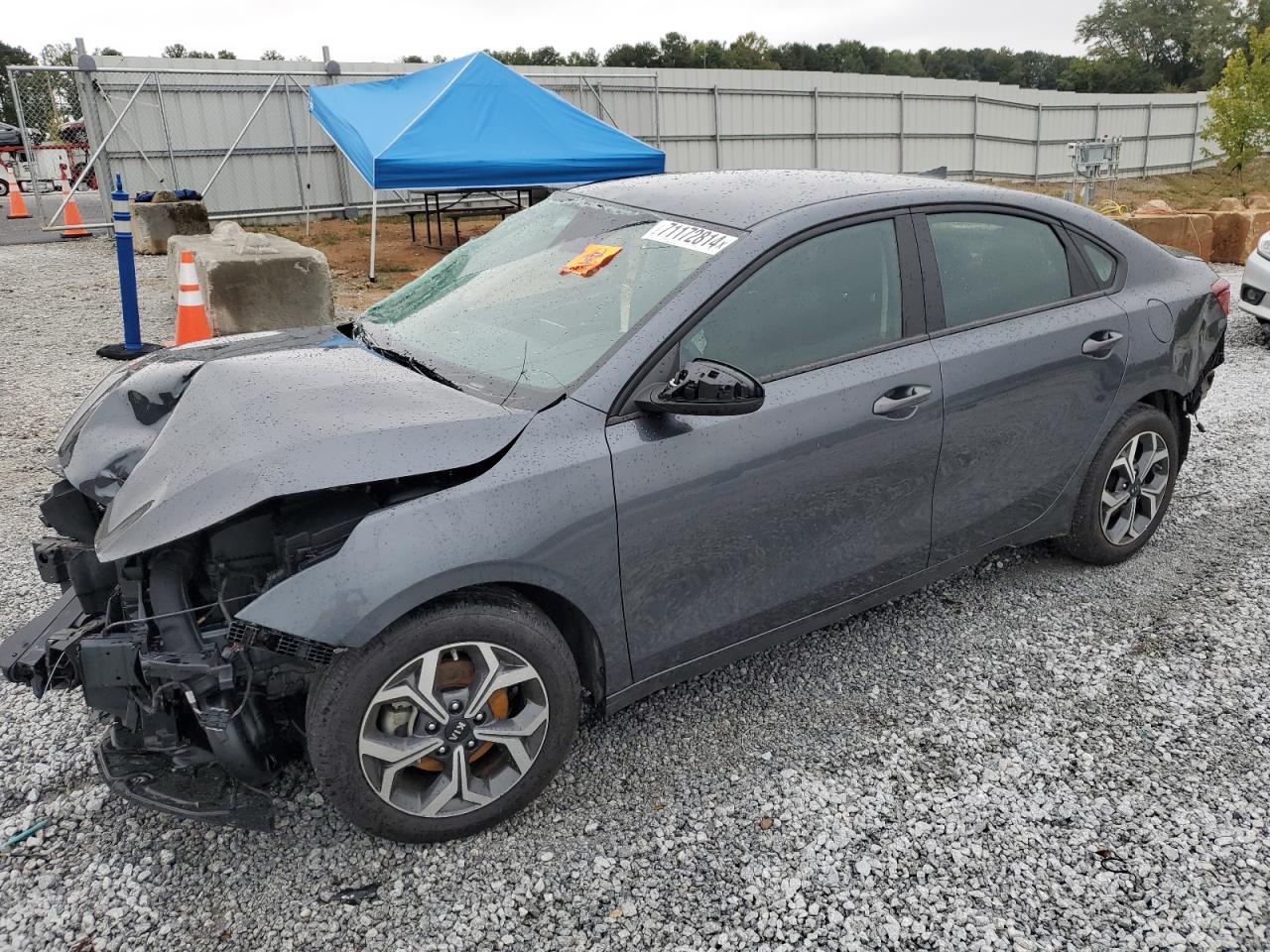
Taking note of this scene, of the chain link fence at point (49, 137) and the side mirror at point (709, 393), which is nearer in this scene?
the side mirror at point (709, 393)

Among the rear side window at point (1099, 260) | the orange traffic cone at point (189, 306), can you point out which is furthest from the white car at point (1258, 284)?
the orange traffic cone at point (189, 306)

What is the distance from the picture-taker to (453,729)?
8.11 ft

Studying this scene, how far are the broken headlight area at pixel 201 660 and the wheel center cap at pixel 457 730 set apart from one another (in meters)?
0.36

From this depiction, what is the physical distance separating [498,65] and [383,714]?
11761 mm

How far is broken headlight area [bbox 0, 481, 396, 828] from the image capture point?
2.33 metres

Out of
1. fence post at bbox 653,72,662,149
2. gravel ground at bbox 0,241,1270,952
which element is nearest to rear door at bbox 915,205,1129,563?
gravel ground at bbox 0,241,1270,952

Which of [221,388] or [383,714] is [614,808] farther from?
[221,388]

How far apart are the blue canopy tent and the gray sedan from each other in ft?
25.8

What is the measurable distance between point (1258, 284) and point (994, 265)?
213 inches

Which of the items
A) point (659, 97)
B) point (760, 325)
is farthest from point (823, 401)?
point (659, 97)

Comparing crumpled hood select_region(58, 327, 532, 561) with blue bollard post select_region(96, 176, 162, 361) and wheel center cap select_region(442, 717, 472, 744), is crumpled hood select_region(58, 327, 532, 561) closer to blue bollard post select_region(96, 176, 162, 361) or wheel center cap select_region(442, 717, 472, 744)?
wheel center cap select_region(442, 717, 472, 744)

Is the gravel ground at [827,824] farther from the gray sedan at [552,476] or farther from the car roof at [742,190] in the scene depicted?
the car roof at [742,190]

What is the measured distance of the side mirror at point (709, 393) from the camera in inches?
98.0

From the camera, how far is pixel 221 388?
2.79 metres
